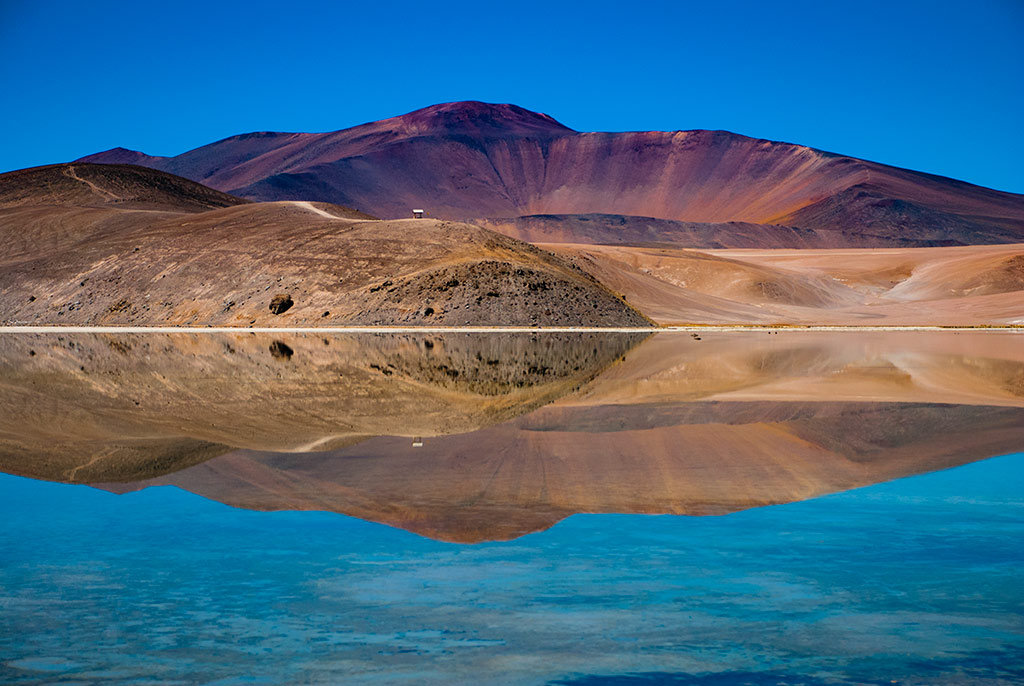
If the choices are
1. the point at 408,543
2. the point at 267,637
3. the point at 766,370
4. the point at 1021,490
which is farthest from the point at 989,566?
the point at 766,370

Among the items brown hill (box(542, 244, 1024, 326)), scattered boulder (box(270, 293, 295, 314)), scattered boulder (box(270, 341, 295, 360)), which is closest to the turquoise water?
scattered boulder (box(270, 341, 295, 360))

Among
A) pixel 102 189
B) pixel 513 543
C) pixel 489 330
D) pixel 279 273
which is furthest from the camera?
pixel 102 189

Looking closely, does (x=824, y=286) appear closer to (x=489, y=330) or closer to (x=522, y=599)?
(x=489, y=330)

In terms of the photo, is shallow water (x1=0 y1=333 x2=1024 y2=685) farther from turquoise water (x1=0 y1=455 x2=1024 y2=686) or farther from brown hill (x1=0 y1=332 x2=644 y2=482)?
brown hill (x1=0 y1=332 x2=644 y2=482)

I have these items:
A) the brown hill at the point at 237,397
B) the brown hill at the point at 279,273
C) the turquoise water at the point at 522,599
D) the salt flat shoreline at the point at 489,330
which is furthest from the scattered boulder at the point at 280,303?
the turquoise water at the point at 522,599

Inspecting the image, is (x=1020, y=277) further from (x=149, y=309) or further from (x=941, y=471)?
(x=941, y=471)

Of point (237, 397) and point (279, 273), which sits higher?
point (279, 273)

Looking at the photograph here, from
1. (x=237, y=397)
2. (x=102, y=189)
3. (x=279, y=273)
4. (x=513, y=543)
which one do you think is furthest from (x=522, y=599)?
(x=102, y=189)

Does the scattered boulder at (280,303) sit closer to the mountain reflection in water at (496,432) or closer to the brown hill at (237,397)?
the brown hill at (237,397)
